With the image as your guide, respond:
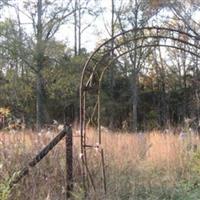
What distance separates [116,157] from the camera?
848cm

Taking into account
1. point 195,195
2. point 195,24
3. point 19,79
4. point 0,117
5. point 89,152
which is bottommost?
point 195,195

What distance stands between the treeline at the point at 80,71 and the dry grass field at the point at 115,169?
37.2 ft

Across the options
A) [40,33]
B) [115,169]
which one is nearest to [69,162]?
[115,169]

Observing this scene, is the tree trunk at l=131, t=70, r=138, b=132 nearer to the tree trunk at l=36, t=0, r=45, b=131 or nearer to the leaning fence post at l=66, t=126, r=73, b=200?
the tree trunk at l=36, t=0, r=45, b=131

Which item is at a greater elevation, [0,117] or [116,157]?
[0,117]

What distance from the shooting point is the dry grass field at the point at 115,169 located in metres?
5.79

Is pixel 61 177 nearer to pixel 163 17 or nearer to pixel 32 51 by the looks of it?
pixel 32 51

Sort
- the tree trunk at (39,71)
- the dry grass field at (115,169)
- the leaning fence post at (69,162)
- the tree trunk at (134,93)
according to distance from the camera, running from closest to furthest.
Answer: the dry grass field at (115,169) → the leaning fence post at (69,162) → the tree trunk at (39,71) → the tree trunk at (134,93)

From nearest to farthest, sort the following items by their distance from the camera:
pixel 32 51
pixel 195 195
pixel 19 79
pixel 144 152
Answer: pixel 195 195 < pixel 144 152 < pixel 32 51 < pixel 19 79

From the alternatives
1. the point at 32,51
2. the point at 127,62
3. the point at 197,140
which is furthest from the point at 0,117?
the point at 127,62

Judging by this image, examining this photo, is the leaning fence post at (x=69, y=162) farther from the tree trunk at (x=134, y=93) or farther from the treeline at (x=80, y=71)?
the tree trunk at (x=134, y=93)

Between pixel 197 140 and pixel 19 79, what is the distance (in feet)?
57.5

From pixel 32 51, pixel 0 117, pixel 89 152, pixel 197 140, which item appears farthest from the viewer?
pixel 32 51

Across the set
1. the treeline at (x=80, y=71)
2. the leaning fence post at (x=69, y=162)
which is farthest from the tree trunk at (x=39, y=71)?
the leaning fence post at (x=69, y=162)
